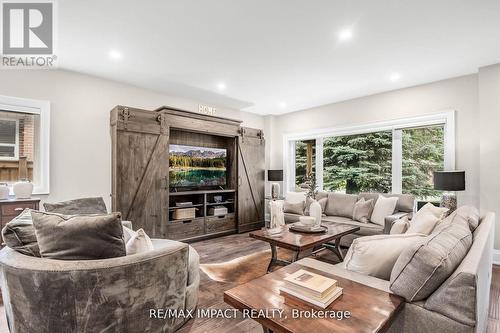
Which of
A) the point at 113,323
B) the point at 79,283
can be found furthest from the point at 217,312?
the point at 79,283

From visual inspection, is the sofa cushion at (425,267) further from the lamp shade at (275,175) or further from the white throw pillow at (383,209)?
the lamp shade at (275,175)

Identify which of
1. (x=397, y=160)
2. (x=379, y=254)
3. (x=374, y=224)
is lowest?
(x=374, y=224)

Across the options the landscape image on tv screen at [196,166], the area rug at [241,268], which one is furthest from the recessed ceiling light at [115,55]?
the area rug at [241,268]

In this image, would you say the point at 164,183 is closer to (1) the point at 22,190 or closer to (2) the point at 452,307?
(1) the point at 22,190

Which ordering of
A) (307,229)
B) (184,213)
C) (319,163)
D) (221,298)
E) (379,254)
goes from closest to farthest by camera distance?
1. (379,254)
2. (221,298)
3. (307,229)
4. (184,213)
5. (319,163)

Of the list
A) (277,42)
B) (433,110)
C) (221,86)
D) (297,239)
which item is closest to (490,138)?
(433,110)

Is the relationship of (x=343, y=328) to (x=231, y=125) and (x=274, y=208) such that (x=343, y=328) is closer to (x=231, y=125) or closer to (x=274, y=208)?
(x=274, y=208)

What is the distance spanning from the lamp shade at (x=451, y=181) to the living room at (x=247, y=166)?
29 millimetres

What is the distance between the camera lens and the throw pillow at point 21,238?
1551 mm

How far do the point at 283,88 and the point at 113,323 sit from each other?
4043 millimetres

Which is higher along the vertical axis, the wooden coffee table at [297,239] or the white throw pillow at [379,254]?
the white throw pillow at [379,254]

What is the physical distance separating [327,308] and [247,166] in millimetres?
4312

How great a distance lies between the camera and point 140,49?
305 cm

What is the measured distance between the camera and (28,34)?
2732 mm
